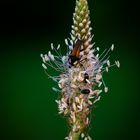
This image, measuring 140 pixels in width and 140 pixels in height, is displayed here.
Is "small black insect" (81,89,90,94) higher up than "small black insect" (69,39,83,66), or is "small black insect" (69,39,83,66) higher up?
"small black insect" (69,39,83,66)

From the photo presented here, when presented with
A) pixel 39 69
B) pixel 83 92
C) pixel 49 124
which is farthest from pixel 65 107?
pixel 39 69

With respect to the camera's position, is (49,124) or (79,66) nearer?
(79,66)

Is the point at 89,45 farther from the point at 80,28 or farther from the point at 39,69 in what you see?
the point at 39,69

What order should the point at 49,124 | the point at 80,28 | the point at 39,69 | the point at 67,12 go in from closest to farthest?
the point at 80,28
the point at 49,124
the point at 39,69
the point at 67,12

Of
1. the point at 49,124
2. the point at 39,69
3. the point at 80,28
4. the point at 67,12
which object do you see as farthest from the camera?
the point at 67,12

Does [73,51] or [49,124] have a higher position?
[49,124]

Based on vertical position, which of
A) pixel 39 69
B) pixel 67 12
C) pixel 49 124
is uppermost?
pixel 67 12

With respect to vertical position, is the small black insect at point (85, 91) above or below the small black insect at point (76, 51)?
below

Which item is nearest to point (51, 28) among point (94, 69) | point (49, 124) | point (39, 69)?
point (39, 69)
